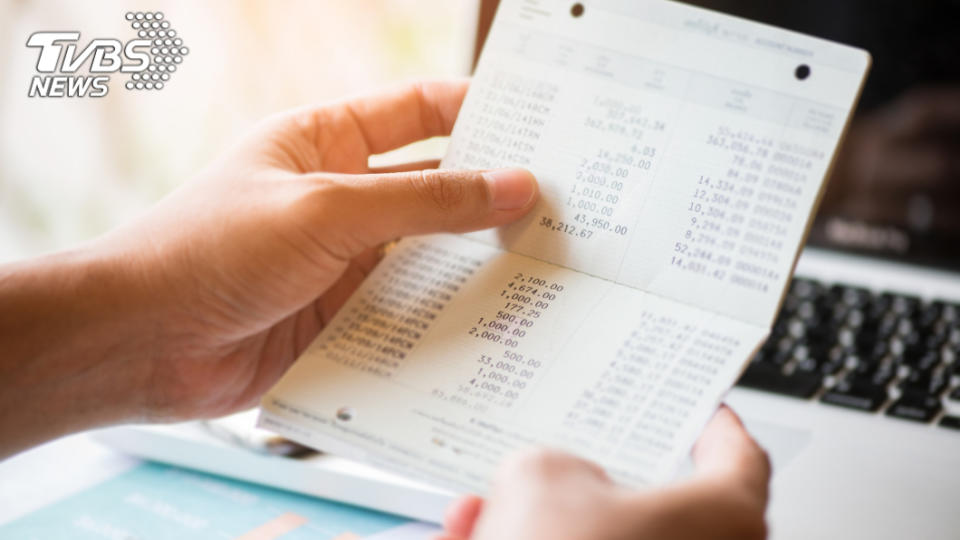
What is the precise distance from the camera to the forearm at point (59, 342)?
0.52 meters

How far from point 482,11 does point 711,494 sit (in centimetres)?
56

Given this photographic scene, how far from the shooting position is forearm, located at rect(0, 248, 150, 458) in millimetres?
520

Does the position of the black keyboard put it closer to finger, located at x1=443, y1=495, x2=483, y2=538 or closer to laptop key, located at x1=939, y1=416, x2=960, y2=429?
laptop key, located at x1=939, y1=416, x2=960, y2=429

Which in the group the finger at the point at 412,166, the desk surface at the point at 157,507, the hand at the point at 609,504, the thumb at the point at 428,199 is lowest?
the desk surface at the point at 157,507

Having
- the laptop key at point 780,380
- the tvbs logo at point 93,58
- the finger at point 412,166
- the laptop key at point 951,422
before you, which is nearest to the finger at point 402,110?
the finger at point 412,166

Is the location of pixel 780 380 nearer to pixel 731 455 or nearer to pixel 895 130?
pixel 731 455

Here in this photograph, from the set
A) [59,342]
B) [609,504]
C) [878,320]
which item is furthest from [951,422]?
[59,342]

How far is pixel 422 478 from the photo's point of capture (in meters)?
0.46

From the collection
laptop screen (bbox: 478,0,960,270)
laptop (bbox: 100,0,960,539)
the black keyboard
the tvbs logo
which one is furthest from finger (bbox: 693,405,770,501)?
the tvbs logo

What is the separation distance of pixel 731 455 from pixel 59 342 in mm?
440

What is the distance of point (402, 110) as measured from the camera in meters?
0.70

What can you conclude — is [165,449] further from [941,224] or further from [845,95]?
[941,224]

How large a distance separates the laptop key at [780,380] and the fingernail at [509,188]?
0.26 m

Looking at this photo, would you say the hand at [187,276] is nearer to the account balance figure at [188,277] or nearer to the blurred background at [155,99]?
the account balance figure at [188,277]
